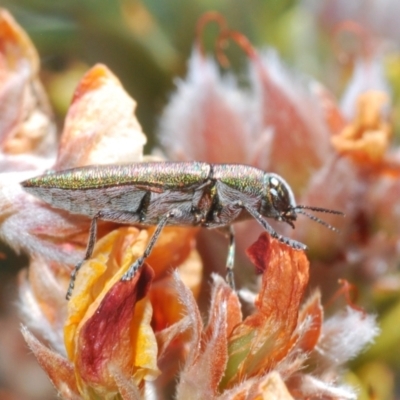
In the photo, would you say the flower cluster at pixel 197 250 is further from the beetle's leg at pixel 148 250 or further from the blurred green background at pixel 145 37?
the blurred green background at pixel 145 37

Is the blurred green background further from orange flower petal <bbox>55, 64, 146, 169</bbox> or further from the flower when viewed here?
the flower

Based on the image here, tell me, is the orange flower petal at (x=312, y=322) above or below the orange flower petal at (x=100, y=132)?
below

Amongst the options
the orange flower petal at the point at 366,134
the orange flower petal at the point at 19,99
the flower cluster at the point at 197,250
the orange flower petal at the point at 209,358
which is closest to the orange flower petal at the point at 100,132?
the flower cluster at the point at 197,250

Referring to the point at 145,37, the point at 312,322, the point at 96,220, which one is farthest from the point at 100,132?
the point at 145,37

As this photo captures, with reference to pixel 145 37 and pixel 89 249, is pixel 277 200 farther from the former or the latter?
pixel 145 37

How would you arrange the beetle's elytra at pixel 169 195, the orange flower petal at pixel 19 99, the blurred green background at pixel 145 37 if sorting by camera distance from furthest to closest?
the blurred green background at pixel 145 37, the orange flower petal at pixel 19 99, the beetle's elytra at pixel 169 195

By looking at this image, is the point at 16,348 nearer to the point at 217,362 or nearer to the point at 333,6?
the point at 217,362

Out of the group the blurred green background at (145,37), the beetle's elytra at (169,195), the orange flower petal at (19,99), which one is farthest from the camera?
the blurred green background at (145,37)

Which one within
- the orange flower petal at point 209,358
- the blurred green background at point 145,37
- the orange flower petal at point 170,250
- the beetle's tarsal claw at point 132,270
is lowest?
the orange flower petal at point 209,358

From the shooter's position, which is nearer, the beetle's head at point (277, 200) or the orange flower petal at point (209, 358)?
the orange flower petal at point (209, 358)
